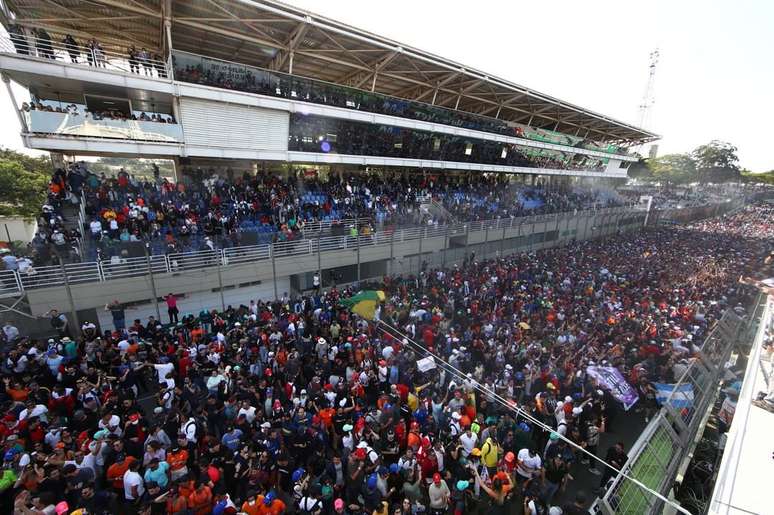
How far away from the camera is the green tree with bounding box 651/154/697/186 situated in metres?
68.7

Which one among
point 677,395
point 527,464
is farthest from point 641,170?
point 527,464

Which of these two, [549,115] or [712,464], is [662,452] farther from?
[549,115]

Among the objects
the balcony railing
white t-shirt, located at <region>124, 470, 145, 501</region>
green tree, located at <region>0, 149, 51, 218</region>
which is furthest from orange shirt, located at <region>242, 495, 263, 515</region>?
green tree, located at <region>0, 149, 51, 218</region>

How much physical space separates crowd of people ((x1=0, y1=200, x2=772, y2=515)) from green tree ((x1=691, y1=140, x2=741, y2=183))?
78.8 meters

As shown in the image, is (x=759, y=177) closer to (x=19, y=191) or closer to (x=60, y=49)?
(x=60, y=49)

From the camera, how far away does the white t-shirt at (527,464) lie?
5566 mm

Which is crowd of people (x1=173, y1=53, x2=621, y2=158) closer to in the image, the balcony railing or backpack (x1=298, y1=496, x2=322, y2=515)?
the balcony railing

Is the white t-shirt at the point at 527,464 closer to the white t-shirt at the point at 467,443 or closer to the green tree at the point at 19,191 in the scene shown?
the white t-shirt at the point at 467,443

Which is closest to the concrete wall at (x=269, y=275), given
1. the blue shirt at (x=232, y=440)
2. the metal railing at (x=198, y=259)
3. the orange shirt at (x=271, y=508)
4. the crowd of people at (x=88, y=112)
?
the metal railing at (x=198, y=259)

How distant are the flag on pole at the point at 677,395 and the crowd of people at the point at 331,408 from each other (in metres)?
0.38

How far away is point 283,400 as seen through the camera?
7.12m

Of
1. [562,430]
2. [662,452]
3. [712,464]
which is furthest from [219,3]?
[712,464]

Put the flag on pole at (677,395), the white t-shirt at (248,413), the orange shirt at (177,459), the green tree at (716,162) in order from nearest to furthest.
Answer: the orange shirt at (177,459), the white t-shirt at (248,413), the flag on pole at (677,395), the green tree at (716,162)

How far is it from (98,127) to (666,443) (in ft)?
63.9
